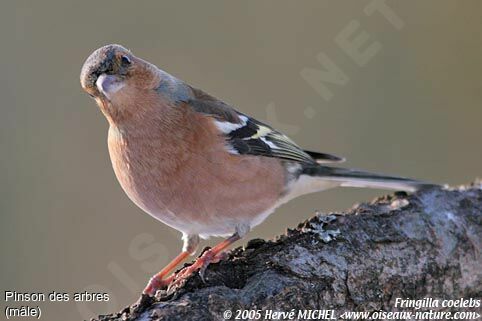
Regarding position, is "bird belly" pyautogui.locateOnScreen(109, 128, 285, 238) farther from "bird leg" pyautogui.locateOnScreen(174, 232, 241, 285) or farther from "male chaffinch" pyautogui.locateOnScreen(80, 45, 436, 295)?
"bird leg" pyautogui.locateOnScreen(174, 232, 241, 285)

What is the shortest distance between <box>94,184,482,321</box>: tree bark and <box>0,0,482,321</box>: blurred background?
2.75 m

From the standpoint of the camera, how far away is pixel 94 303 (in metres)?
5.46

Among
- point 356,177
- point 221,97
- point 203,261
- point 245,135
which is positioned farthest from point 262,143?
point 221,97

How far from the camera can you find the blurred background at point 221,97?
6465 mm

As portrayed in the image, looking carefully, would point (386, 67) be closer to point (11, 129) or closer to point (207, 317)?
point (11, 129)

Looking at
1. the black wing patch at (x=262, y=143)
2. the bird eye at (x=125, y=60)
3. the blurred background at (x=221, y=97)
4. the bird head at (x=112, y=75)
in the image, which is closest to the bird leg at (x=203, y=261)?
the black wing patch at (x=262, y=143)

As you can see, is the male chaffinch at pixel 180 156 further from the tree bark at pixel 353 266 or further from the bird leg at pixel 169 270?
the tree bark at pixel 353 266

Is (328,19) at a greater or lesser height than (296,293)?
greater

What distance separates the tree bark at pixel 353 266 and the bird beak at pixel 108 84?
4.15ft

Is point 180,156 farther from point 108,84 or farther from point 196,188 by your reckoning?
point 108,84

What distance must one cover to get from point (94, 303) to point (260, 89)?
3243 millimetres

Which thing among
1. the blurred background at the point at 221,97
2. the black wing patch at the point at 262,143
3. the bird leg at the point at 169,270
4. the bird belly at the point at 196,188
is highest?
the blurred background at the point at 221,97

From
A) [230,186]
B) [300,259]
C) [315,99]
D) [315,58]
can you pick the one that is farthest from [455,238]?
[315,58]

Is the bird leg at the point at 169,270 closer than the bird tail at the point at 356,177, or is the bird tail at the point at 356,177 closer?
the bird leg at the point at 169,270
